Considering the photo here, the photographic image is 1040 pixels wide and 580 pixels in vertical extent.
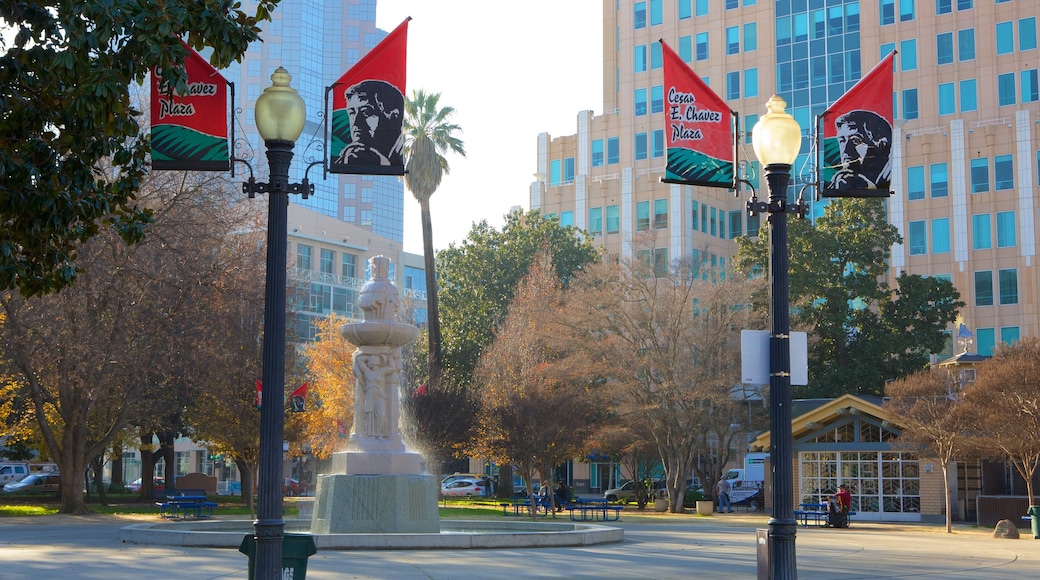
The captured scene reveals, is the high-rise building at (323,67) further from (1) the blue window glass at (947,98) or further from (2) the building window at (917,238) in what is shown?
(1) the blue window glass at (947,98)

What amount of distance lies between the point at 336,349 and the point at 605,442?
13.7 metres

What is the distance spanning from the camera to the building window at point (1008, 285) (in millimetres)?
70062

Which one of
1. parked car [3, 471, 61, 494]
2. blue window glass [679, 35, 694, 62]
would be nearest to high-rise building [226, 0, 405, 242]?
blue window glass [679, 35, 694, 62]

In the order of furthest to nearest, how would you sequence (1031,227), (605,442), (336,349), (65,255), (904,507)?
(1031,227) < (336,349) < (605,442) < (904,507) < (65,255)

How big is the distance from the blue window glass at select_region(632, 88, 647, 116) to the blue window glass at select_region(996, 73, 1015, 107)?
24.1m

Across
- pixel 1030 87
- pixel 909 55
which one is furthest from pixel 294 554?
pixel 909 55

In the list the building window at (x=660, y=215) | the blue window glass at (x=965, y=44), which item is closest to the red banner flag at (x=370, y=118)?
the building window at (x=660, y=215)

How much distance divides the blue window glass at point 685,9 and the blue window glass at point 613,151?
33.9 ft

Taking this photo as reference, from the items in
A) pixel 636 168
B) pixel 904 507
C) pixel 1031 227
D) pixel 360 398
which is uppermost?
pixel 636 168

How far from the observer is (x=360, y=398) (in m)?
23.1

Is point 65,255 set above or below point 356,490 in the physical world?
above

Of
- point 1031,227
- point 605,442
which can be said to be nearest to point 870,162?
point 605,442

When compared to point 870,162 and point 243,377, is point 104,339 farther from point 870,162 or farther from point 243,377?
point 870,162

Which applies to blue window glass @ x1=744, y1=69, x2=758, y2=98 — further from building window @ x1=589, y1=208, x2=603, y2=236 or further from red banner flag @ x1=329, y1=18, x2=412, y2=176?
red banner flag @ x1=329, y1=18, x2=412, y2=176
